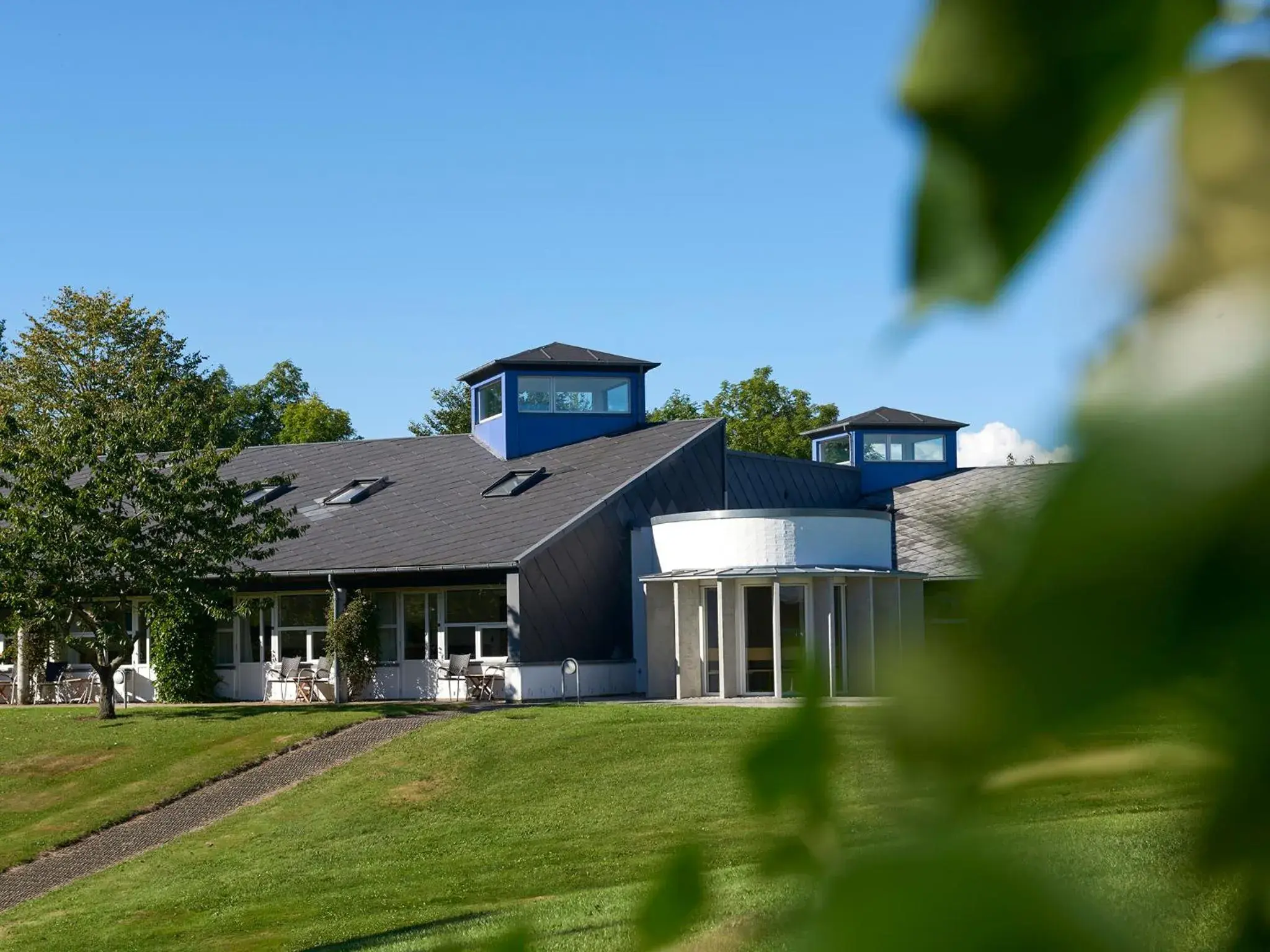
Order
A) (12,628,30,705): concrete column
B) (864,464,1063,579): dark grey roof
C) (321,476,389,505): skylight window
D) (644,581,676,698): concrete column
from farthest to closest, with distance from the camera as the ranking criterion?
(321,476,389,505): skylight window, (12,628,30,705): concrete column, (644,581,676,698): concrete column, (864,464,1063,579): dark grey roof

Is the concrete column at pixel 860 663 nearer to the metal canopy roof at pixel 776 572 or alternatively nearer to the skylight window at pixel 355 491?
the metal canopy roof at pixel 776 572

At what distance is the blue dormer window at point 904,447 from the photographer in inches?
1603

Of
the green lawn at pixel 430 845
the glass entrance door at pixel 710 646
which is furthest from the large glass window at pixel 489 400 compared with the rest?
the green lawn at pixel 430 845

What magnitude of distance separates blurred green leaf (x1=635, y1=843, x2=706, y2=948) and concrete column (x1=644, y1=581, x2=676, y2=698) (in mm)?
26757

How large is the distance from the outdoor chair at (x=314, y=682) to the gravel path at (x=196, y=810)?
14.6 feet

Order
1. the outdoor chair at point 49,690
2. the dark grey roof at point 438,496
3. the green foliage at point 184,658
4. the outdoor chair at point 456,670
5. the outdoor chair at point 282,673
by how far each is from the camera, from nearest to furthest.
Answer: the outdoor chair at point 456,670 → the dark grey roof at point 438,496 → the green foliage at point 184,658 → the outdoor chair at point 282,673 → the outdoor chair at point 49,690

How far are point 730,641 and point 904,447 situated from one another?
53.7ft

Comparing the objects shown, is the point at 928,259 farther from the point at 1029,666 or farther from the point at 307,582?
the point at 307,582

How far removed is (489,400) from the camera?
34.4m

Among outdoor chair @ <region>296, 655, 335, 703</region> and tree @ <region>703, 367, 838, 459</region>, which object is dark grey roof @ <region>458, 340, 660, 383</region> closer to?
outdoor chair @ <region>296, 655, 335, 703</region>

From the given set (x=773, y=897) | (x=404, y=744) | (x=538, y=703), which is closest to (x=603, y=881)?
(x=404, y=744)

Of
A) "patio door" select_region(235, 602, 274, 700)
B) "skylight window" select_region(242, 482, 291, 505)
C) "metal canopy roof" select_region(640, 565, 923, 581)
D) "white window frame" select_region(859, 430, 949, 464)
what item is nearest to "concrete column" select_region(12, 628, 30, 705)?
"patio door" select_region(235, 602, 274, 700)

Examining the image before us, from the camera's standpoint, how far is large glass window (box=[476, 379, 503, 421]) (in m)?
33.5

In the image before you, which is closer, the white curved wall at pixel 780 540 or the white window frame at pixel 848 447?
the white curved wall at pixel 780 540
